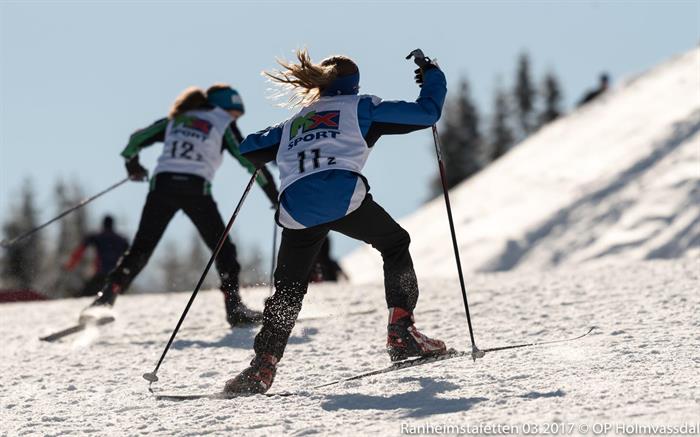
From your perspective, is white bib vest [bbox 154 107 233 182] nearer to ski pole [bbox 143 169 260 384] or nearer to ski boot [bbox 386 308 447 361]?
ski pole [bbox 143 169 260 384]

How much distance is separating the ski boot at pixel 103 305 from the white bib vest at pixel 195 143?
37.3 inches

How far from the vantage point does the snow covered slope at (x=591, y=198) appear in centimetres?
1317

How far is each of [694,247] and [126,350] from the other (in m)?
7.87

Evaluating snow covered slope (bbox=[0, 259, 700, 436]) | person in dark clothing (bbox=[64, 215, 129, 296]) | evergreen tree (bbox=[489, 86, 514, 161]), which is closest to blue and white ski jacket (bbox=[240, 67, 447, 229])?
snow covered slope (bbox=[0, 259, 700, 436])

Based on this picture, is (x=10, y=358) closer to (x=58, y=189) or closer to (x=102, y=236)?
(x=102, y=236)

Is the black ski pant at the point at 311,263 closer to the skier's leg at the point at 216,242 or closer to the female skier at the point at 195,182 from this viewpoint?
the female skier at the point at 195,182

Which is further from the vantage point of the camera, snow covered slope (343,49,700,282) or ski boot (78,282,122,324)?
snow covered slope (343,49,700,282)

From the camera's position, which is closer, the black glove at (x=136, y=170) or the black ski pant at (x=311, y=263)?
the black ski pant at (x=311, y=263)

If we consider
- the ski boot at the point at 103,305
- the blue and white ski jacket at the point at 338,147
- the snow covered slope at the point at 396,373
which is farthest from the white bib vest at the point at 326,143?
the ski boot at the point at 103,305

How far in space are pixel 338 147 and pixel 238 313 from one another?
106 inches

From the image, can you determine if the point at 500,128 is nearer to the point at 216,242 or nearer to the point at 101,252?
the point at 101,252

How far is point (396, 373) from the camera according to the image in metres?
4.58

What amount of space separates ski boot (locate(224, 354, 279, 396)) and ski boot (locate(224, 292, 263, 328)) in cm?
241

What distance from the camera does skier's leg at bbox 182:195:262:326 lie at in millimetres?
6684
